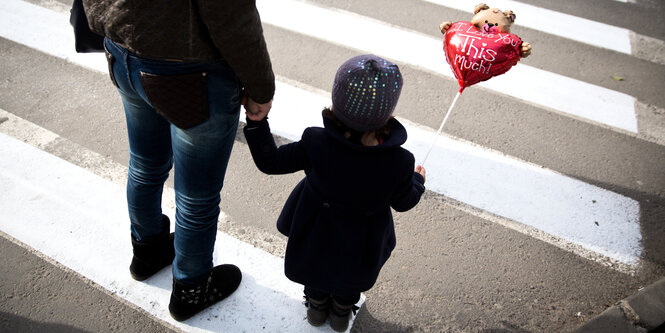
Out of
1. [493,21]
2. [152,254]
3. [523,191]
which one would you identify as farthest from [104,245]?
[523,191]

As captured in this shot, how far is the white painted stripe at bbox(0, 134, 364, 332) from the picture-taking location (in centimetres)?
246

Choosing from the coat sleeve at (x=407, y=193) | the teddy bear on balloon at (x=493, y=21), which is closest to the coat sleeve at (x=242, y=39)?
the coat sleeve at (x=407, y=193)

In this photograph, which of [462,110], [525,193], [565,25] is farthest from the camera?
[565,25]

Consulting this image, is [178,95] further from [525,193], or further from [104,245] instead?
[525,193]

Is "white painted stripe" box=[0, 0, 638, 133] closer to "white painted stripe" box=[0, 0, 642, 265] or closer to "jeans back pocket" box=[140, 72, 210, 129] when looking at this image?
"white painted stripe" box=[0, 0, 642, 265]

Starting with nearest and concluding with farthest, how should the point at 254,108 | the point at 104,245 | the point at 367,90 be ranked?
the point at 367,90 → the point at 254,108 → the point at 104,245

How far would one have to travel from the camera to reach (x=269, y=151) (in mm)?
1720

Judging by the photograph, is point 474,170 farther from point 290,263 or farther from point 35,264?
point 35,264

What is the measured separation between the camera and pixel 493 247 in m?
3.02

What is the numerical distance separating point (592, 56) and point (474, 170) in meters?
2.51

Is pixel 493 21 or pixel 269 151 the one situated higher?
pixel 493 21

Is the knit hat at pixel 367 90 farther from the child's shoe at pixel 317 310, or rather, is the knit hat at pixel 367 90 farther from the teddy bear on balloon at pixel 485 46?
the child's shoe at pixel 317 310

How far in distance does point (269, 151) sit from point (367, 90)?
1.39 feet

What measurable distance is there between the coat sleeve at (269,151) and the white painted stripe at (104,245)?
1.04m
